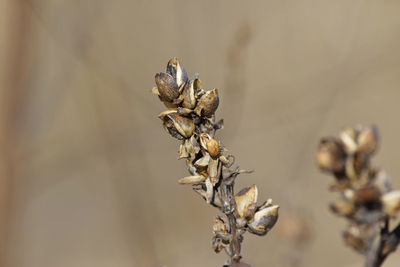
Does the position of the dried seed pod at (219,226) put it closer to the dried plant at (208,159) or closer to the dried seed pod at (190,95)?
the dried plant at (208,159)

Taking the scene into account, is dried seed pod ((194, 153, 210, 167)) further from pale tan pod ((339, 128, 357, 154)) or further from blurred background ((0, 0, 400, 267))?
blurred background ((0, 0, 400, 267))

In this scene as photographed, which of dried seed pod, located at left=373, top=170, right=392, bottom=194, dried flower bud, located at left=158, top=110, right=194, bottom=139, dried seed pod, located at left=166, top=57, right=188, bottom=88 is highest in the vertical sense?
dried seed pod, located at left=166, top=57, right=188, bottom=88

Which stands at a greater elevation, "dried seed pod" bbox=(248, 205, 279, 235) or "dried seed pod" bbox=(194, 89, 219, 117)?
"dried seed pod" bbox=(194, 89, 219, 117)

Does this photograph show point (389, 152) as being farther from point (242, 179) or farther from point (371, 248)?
point (371, 248)

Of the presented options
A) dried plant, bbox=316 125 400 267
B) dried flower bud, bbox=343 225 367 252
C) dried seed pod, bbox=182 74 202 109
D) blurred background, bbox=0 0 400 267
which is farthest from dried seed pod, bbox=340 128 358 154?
blurred background, bbox=0 0 400 267

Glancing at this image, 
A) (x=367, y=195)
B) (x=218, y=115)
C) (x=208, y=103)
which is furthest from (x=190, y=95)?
(x=218, y=115)

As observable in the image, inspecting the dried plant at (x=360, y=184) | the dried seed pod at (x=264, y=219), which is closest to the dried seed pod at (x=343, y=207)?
the dried plant at (x=360, y=184)

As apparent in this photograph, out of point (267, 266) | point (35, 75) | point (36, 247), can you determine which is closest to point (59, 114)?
point (36, 247)

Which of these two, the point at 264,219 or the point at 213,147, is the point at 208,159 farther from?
the point at 264,219
